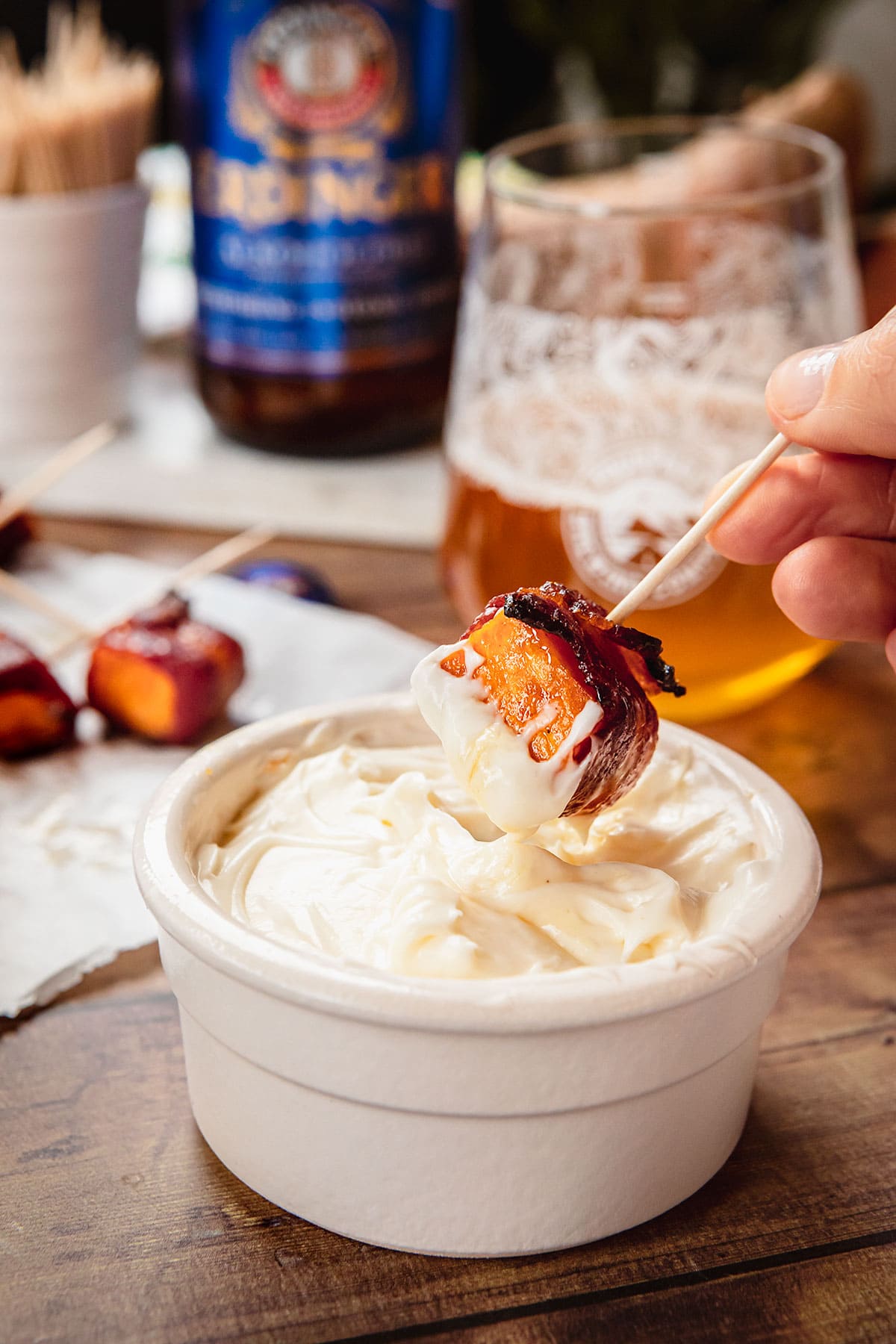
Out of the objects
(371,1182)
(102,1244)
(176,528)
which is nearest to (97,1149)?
(102,1244)

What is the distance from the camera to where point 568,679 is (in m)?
0.70

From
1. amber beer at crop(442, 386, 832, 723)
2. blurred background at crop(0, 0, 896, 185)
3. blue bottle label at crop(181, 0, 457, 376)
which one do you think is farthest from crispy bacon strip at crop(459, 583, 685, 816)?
blurred background at crop(0, 0, 896, 185)

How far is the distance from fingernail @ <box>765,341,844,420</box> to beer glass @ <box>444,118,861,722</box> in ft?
0.96

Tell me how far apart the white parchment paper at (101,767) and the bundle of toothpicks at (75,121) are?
0.46m

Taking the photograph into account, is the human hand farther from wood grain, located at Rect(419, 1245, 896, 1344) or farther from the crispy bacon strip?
wood grain, located at Rect(419, 1245, 896, 1344)

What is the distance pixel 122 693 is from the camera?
1126 millimetres

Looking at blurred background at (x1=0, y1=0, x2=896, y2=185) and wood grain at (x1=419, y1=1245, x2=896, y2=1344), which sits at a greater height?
blurred background at (x1=0, y1=0, x2=896, y2=185)

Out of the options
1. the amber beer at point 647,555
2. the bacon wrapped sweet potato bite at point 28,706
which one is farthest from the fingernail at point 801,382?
the bacon wrapped sweet potato bite at point 28,706

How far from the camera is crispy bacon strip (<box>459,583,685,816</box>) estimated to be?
0.70m

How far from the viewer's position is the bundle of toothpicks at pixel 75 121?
158 centimetres

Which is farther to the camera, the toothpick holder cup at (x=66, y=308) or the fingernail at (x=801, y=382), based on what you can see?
the toothpick holder cup at (x=66, y=308)

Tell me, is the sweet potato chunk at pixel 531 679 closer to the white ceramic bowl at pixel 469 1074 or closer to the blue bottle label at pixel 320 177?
the white ceramic bowl at pixel 469 1074

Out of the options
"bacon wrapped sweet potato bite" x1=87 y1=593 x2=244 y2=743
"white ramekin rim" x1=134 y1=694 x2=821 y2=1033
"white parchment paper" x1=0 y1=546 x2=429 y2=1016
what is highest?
"white ramekin rim" x1=134 y1=694 x2=821 y2=1033

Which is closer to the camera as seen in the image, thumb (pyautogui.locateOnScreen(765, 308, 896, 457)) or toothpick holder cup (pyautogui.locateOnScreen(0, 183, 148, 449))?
thumb (pyautogui.locateOnScreen(765, 308, 896, 457))
